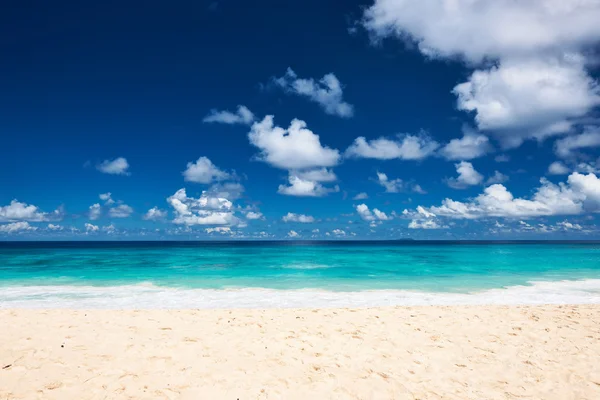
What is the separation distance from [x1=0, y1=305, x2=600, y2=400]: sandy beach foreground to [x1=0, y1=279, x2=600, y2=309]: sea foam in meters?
3.41

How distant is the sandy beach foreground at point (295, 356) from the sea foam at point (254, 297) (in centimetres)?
341

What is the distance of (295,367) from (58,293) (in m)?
15.6

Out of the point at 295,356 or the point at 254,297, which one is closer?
the point at 295,356

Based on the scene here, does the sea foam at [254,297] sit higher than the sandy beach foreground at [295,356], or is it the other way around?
the sandy beach foreground at [295,356]

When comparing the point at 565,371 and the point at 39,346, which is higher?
the point at 39,346

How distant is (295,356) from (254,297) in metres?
8.76

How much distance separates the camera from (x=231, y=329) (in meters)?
8.77

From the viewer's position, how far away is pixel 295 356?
702 cm

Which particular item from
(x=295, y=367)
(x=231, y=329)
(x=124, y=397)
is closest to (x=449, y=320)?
(x=295, y=367)

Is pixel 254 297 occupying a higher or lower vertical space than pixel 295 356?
lower

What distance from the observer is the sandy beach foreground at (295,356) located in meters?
5.65

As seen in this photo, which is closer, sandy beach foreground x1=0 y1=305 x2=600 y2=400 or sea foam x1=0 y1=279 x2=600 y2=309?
sandy beach foreground x1=0 y1=305 x2=600 y2=400

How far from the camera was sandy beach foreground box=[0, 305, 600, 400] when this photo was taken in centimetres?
565

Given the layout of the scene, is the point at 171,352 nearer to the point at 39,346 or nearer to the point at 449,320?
the point at 39,346
